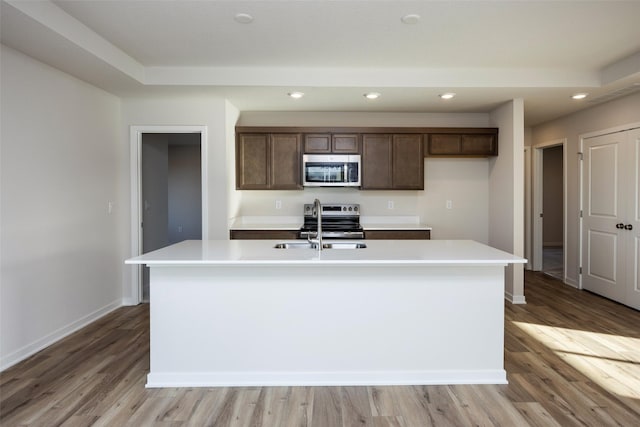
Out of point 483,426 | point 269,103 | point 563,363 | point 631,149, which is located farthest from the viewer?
point 269,103

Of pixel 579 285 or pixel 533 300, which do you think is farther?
pixel 579 285

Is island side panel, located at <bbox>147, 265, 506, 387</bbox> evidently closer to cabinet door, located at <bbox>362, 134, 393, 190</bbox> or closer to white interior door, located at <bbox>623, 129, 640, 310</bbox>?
cabinet door, located at <bbox>362, 134, 393, 190</bbox>

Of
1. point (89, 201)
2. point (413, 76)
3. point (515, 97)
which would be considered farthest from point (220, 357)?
point (515, 97)

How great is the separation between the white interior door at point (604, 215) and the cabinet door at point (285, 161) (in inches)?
142

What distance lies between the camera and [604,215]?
4.57 metres

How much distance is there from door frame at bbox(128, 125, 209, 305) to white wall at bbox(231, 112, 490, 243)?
2.69 ft

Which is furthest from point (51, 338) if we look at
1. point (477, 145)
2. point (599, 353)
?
point (477, 145)

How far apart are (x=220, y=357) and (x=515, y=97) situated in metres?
3.96

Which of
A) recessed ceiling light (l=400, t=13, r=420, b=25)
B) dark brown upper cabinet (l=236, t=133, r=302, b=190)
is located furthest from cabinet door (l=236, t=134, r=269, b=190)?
recessed ceiling light (l=400, t=13, r=420, b=25)

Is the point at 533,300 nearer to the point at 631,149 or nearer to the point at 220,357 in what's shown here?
the point at 631,149

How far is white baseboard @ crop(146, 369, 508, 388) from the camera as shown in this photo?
97.1 inches

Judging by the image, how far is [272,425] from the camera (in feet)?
6.70

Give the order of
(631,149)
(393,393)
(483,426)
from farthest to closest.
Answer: (631,149)
(393,393)
(483,426)

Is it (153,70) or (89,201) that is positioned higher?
(153,70)
